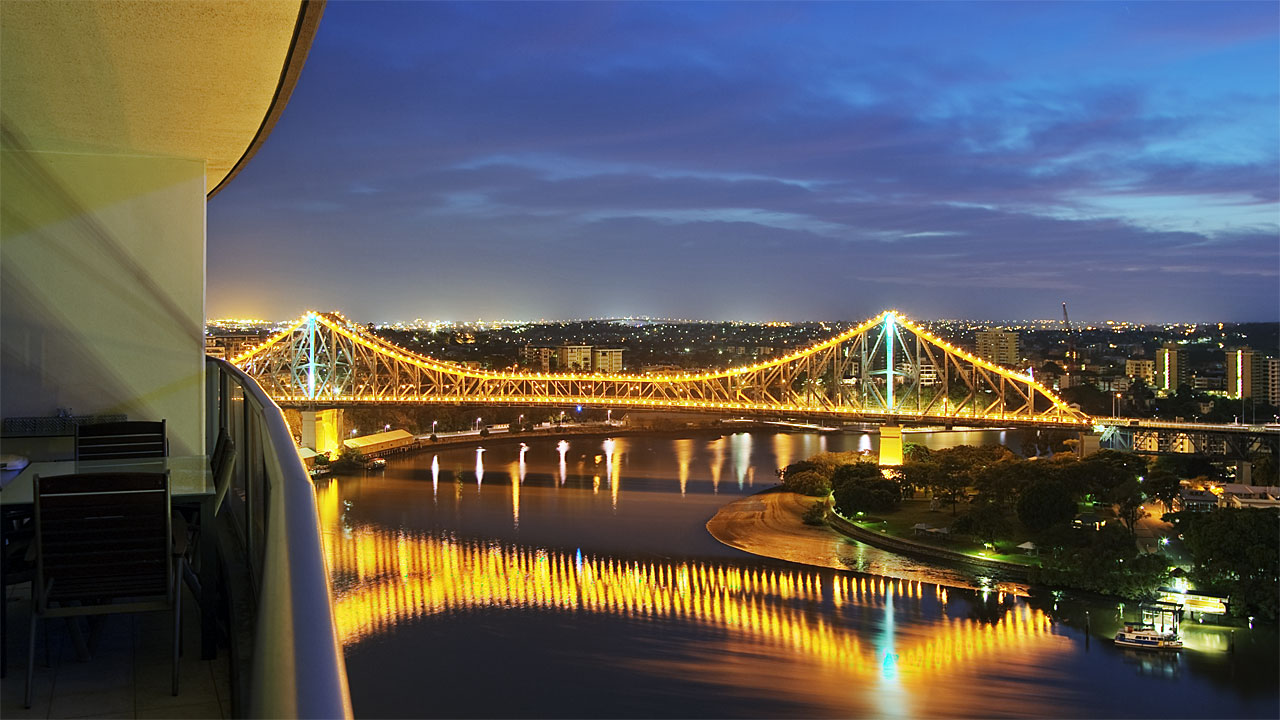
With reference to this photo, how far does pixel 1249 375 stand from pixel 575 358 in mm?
28790

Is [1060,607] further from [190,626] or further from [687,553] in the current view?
[190,626]

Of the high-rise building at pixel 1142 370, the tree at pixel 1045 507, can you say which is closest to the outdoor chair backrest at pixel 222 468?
the tree at pixel 1045 507

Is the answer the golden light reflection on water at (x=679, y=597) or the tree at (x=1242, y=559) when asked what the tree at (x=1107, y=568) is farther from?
the golden light reflection on water at (x=679, y=597)

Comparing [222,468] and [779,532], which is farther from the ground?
[222,468]

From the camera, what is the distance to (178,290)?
120 inches

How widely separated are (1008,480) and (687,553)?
4982mm

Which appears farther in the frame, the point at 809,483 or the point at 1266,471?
the point at 809,483

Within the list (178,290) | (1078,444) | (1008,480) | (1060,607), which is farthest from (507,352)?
(178,290)

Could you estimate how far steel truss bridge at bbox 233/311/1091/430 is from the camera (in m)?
22.7

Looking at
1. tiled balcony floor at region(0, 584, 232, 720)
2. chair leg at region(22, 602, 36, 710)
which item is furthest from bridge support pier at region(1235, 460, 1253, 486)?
chair leg at region(22, 602, 36, 710)

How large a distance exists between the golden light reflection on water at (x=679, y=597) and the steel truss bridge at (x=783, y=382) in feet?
26.8

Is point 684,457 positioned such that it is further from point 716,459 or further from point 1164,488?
point 1164,488

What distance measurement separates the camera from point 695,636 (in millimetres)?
10758

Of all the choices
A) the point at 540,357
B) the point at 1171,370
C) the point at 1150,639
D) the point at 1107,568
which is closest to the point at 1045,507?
the point at 1107,568
